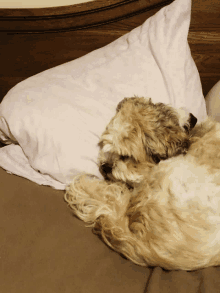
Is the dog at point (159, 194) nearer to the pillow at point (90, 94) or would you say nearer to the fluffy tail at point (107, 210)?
the fluffy tail at point (107, 210)

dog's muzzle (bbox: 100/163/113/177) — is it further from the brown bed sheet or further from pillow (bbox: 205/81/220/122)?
pillow (bbox: 205/81/220/122)

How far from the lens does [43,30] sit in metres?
1.70

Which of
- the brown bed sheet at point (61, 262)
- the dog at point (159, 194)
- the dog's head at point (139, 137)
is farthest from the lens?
the dog's head at point (139, 137)

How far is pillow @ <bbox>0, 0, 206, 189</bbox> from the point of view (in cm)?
129

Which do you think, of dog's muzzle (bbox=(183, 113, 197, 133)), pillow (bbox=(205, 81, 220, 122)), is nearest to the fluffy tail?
dog's muzzle (bbox=(183, 113, 197, 133))

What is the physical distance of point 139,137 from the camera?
126 cm

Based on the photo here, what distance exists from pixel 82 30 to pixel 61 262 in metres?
1.51

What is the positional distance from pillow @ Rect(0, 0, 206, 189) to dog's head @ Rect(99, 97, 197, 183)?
0.10 meters

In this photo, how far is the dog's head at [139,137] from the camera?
1.26m

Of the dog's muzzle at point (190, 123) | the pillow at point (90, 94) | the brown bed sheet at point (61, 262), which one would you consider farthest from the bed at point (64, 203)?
the dog's muzzle at point (190, 123)

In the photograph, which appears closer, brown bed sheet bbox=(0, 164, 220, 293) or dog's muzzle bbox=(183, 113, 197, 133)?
brown bed sheet bbox=(0, 164, 220, 293)

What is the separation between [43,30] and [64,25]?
17 centimetres

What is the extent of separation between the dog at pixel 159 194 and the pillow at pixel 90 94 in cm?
11

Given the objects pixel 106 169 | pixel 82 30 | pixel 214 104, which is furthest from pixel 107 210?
pixel 82 30
